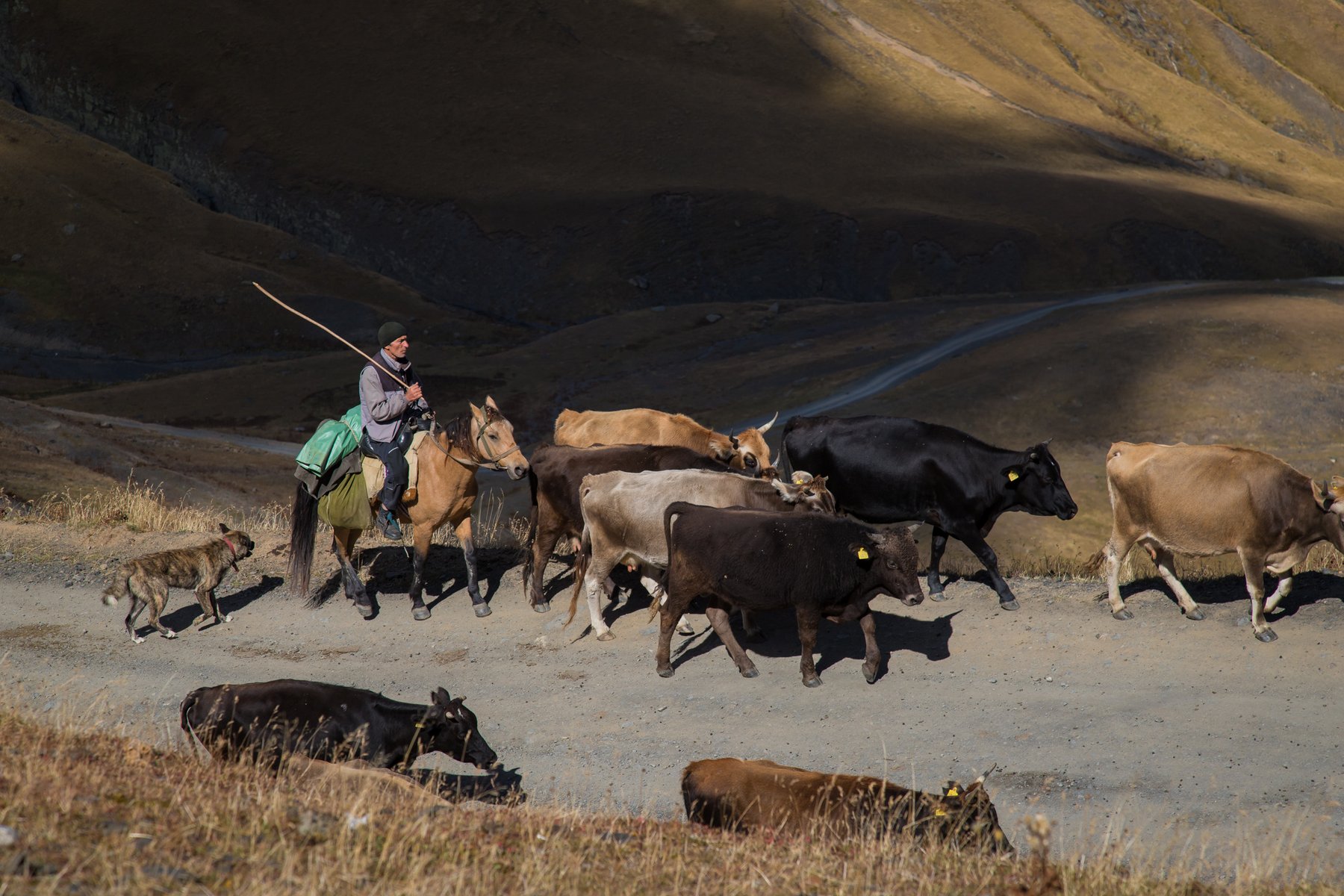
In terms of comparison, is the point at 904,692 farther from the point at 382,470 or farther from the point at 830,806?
the point at 382,470

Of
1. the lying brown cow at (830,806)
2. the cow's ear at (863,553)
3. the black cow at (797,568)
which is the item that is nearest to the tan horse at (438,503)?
the black cow at (797,568)

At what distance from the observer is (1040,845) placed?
22.4 ft

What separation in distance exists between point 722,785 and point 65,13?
11079cm

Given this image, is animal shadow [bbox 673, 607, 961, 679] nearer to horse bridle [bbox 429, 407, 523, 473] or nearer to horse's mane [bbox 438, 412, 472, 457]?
horse bridle [bbox 429, 407, 523, 473]

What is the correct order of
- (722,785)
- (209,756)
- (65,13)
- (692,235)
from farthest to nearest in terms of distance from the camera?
(65,13) < (692,235) < (209,756) < (722,785)

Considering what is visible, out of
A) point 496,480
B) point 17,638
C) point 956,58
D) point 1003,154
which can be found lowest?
point 496,480

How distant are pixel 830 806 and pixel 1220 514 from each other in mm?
6599

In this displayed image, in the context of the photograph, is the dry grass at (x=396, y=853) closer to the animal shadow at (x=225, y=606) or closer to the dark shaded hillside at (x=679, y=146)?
the animal shadow at (x=225, y=606)

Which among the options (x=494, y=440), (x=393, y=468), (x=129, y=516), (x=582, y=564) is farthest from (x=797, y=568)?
(x=129, y=516)

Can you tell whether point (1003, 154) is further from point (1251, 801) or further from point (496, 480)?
Answer: point (1251, 801)

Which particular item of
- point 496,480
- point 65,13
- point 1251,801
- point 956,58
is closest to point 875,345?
point 496,480

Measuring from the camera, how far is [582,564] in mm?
14641

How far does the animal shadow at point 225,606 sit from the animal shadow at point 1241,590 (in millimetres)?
10426

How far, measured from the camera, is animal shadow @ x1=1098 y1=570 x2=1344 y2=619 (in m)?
13.2
